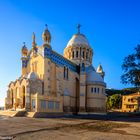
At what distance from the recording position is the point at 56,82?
42.2m

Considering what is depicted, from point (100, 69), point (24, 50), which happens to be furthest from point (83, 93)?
point (100, 69)

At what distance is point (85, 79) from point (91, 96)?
433 cm

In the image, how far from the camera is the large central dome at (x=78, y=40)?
56781mm

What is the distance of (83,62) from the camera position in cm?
5394

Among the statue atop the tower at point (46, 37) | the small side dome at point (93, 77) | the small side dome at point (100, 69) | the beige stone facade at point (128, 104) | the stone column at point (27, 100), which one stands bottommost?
the beige stone facade at point (128, 104)

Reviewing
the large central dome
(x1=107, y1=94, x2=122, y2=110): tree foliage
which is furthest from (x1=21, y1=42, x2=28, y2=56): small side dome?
(x1=107, y1=94, x2=122, y2=110): tree foliage

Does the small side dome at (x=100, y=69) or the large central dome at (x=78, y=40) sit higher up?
the large central dome at (x=78, y=40)

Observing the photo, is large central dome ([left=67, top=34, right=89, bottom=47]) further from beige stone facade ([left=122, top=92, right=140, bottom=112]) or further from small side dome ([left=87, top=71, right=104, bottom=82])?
beige stone facade ([left=122, top=92, right=140, bottom=112])

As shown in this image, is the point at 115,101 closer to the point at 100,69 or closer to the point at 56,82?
the point at 100,69

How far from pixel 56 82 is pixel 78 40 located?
1955cm

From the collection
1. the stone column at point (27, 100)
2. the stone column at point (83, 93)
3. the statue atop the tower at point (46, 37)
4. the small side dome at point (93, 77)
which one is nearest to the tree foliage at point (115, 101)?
the small side dome at point (93, 77)

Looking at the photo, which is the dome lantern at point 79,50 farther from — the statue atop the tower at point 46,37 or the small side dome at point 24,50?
the statue atop the tower at point 46,37

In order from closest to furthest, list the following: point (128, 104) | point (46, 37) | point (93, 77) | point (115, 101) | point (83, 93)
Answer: point (46, 37) < point (83, 93) < point (93, 77) < point (128, 104) < point (115, 101)

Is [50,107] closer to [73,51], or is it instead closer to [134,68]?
[134,68]
